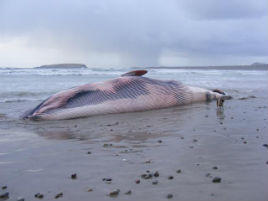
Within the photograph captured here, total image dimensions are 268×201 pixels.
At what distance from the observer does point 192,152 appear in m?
4.42

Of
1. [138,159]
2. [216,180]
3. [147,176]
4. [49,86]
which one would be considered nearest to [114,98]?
[138,159]

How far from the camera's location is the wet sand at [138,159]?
3.20m

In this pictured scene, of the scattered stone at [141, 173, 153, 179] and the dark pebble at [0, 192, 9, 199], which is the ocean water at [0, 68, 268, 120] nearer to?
the dark pebble at [0, 192, 9, 199]

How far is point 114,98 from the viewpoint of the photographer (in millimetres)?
8328

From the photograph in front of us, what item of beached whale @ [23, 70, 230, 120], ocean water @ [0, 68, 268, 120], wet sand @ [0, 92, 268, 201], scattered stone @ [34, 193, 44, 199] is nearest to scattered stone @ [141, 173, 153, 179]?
wet sand @ [0, 92, 268, 201]

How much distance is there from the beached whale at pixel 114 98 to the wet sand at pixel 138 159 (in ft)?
2.56

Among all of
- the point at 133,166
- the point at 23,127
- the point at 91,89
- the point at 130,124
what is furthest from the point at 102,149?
the point at 91,89

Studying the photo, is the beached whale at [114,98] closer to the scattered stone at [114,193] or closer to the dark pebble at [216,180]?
the scattered stone at [114,193]

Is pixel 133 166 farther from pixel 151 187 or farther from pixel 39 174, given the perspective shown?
pixel 39 174

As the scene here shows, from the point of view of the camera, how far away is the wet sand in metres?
3.20

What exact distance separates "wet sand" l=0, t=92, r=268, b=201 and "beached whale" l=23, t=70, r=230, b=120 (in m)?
0.78

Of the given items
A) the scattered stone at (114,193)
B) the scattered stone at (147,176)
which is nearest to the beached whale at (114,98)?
the scattered stone at (147,176)

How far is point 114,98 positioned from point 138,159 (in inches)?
168

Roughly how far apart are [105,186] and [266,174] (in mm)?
1623
